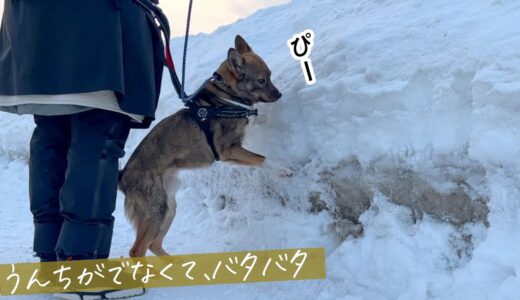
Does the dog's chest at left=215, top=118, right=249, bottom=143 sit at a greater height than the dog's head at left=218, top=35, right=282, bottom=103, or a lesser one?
lesser

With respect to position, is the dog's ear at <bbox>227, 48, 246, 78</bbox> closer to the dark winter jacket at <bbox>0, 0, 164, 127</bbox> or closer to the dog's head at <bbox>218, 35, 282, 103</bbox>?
the dog's head at <bbox>218, 35, 282, 103</bbox>

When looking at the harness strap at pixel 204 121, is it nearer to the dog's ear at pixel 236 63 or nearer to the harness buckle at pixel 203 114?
the harness buckle at pixel 203 114

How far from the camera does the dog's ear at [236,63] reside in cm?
409

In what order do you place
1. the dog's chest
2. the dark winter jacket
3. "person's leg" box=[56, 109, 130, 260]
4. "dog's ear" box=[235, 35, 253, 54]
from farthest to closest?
"dog's ear" box=[235, 35, 253, 54] < the dog's chest < "person's leg" box=[56, 109, 130, 260] < the dark winter jacket

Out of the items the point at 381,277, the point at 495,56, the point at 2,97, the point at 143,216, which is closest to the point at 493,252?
the point at 381,277

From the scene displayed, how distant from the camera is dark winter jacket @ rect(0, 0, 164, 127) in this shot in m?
2.86

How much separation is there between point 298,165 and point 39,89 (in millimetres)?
1671

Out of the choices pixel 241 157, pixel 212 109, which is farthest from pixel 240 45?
pixel 241 157

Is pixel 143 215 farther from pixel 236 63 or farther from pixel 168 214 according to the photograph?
pixel 236 63

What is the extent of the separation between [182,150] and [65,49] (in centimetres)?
124

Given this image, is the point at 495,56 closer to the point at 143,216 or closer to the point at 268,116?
the point at 268,116

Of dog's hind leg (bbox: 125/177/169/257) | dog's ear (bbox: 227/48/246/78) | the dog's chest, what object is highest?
dog's ear (bbox: 227/48/246/78)

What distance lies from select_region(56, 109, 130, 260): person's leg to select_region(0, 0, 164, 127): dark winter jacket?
0.20 meters

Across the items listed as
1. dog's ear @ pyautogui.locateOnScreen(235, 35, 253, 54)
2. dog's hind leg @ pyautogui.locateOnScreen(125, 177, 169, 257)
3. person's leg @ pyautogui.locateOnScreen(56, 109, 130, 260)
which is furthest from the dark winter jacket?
dog's ear @ pyautogui.locateOnScreen(235, 35, 253, 54)
